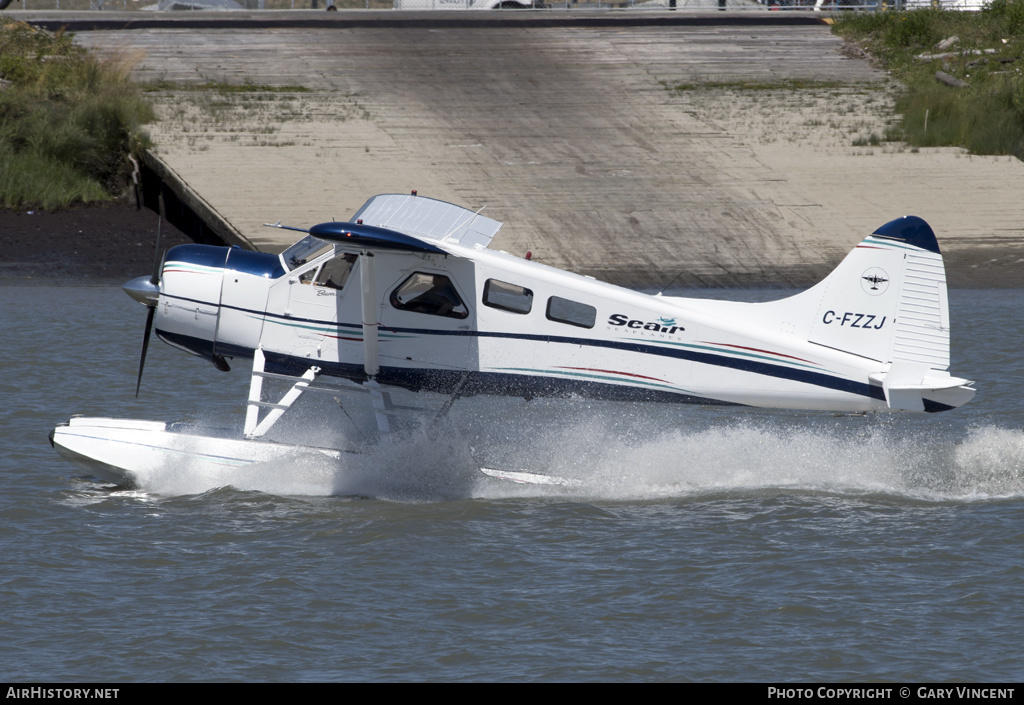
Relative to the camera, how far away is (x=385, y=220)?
35.8 ft

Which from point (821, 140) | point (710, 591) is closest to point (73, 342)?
point (710, 591)

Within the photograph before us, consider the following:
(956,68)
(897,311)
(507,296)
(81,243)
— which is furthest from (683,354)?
(956,68)

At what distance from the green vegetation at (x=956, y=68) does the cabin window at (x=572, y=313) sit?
19.2 meters

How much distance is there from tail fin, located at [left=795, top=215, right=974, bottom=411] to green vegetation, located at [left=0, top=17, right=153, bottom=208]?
1730 cm

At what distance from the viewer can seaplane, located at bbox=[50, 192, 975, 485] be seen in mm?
10414

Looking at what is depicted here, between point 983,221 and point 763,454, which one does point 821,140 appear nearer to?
point 983,221

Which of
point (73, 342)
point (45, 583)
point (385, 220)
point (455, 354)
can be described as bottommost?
point (73, 342)

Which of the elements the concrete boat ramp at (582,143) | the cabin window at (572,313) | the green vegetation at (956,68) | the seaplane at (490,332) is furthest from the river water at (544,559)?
the green vegetation at (956,68)

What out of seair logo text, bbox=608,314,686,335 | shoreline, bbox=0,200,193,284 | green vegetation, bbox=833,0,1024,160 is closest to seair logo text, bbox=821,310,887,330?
seair logo text, bbox=608,314,686,335

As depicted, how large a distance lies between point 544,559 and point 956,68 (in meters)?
26.1

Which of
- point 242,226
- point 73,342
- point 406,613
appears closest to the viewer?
point 406,613

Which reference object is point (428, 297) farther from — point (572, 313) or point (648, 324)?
point (648, 324)

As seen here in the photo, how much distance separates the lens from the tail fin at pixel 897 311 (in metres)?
10.3

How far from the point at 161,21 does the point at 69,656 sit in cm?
2737
